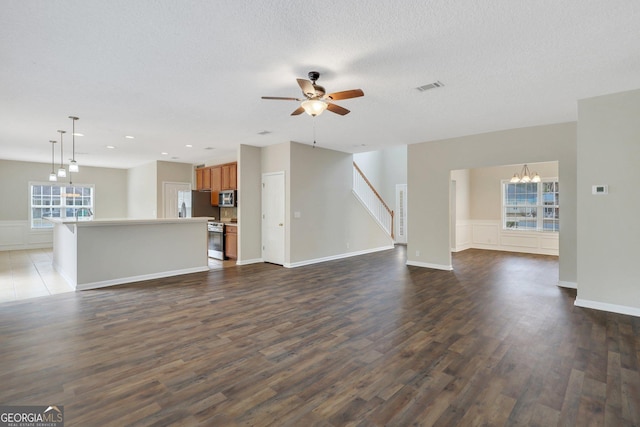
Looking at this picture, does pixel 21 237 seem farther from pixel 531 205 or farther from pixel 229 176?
pixel 531 205

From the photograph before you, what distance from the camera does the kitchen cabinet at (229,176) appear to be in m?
7.90

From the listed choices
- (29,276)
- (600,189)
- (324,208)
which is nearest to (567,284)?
(600,189)

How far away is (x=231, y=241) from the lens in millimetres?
7508

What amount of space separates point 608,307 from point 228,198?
7.47 meters

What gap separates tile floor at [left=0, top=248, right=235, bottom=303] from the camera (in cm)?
467

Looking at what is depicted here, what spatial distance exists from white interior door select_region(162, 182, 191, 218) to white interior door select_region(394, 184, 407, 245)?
7.31 meters

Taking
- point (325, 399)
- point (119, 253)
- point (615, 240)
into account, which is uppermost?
point (615, 240)

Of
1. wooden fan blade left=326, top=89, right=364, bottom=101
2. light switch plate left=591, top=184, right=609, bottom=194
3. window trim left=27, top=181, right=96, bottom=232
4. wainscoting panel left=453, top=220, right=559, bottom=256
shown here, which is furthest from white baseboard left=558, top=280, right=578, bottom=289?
window trim left=27, top=181, right=96, bottom=232

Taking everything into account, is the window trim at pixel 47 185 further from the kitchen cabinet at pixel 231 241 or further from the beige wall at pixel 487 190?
the beige wall at pixel 487 190

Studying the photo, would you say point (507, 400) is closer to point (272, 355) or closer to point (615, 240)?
point (272, 355)

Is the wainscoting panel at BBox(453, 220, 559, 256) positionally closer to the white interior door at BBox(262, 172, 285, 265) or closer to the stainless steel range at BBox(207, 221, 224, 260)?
the white interior door at BBox(262, 172, 285, 265)

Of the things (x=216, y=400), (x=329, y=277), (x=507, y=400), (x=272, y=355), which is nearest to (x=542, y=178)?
(x=329, y=277)

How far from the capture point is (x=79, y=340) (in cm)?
302

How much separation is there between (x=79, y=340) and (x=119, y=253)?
2513mm
